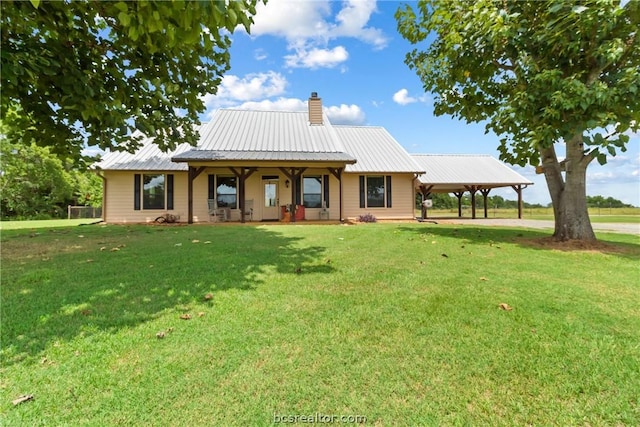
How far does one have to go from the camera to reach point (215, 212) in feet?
45.2

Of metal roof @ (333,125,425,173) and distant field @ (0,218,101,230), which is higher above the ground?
metal roof @ (333,125,425,173)

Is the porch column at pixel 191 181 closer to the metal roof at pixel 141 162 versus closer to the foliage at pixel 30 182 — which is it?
the metal roof at pixel 141 162

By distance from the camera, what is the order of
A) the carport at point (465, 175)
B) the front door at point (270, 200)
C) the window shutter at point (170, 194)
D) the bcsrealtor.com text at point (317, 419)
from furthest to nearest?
the carport at point (465, 175), the front door at point (270, 200), the window shutter at point (170, 194), the bcsrealtor.com text at point (317, 419)

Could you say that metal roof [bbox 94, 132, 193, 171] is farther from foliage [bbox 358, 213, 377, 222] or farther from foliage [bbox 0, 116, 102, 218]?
foliage [bbox 0, 116, 102, 218]

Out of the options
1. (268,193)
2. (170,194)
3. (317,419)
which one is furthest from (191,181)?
(317,419)

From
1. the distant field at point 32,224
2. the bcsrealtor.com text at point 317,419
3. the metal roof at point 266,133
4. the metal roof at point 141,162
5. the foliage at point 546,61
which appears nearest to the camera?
the bcsrealtor.com text at point 317,419

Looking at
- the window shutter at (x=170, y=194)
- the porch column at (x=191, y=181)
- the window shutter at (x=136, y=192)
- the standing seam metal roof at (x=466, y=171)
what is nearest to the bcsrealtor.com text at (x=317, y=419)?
the porch column at (x=191, y=181)

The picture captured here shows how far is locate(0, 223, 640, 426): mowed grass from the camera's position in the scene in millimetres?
1794

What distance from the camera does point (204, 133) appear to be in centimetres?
1520

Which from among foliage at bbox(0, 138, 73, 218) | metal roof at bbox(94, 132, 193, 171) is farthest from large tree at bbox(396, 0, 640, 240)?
foliage at bbox(0, 138, 73, 218)

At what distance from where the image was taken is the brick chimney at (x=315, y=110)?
57.2ft

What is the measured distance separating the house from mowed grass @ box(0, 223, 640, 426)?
28.6ft

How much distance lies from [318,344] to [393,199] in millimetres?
13978

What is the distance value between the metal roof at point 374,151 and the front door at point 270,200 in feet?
12.4
